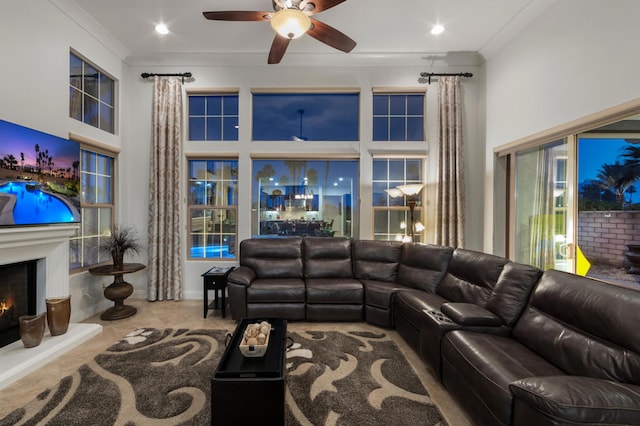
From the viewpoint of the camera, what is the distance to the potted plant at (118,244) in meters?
3.48

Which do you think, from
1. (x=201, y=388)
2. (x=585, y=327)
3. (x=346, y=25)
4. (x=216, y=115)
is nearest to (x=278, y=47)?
(x=346, y=25)

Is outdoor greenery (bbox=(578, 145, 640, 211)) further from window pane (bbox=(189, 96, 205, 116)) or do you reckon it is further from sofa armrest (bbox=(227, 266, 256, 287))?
window pane (bbox=(189, 96, 205, 116))

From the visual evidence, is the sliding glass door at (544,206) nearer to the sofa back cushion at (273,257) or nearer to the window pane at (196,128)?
the sofa back cushion at (273,257)

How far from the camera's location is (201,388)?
2057 mm

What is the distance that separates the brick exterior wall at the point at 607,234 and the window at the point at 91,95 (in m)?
5.89

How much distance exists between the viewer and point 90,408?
6.09 ft

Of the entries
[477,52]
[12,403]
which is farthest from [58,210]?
[477,52]

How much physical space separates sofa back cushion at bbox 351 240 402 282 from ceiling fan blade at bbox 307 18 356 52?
2489 mm

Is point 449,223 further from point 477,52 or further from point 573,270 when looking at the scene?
point 477,52

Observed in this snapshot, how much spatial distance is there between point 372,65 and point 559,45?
2.26 metres

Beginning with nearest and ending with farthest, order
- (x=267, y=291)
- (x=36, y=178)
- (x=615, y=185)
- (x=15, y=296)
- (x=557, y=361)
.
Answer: (x=557, y=361) → (x=615, y=185) → (x=36, y=178) → (x=15, y=296) → (x=267, y=291)

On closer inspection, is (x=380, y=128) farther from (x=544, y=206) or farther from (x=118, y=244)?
(x=118, y=244)

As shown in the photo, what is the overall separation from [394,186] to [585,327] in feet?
9.74

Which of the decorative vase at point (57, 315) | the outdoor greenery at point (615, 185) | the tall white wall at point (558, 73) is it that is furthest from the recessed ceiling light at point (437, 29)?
the decorative vase at point (57, 315)
